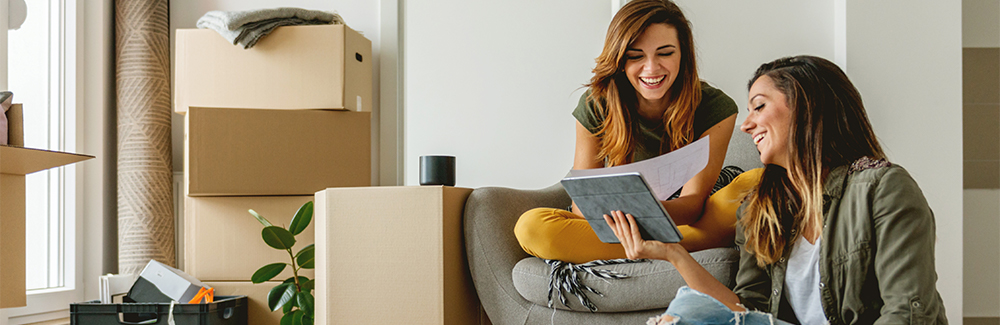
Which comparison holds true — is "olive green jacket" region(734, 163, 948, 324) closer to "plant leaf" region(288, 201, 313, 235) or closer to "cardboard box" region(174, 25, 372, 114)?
"plant leaf" region(288, 201, 313, 235)

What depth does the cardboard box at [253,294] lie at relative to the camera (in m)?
1.97

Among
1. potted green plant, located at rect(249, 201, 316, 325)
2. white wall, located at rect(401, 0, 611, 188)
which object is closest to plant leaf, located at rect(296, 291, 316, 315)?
potted green plant, located at rect(249, 201, 316, 325)

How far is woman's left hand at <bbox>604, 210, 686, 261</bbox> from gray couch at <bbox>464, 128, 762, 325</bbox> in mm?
189

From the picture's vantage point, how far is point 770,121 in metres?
0.98

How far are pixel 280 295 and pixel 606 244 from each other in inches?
39.3

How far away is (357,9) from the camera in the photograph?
246cm

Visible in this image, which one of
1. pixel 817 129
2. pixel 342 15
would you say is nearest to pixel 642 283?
pixel 817 129

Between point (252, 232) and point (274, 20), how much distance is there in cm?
69

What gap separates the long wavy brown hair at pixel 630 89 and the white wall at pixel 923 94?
0.93 meters

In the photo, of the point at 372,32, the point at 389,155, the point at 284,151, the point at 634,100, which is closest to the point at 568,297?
the point at 634,100

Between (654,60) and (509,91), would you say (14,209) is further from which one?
(509,91)

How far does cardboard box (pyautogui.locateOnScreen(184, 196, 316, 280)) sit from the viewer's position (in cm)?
197

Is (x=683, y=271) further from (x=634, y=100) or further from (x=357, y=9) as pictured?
(x=357, y=9)

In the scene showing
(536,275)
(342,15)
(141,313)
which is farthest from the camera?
(342,15)
